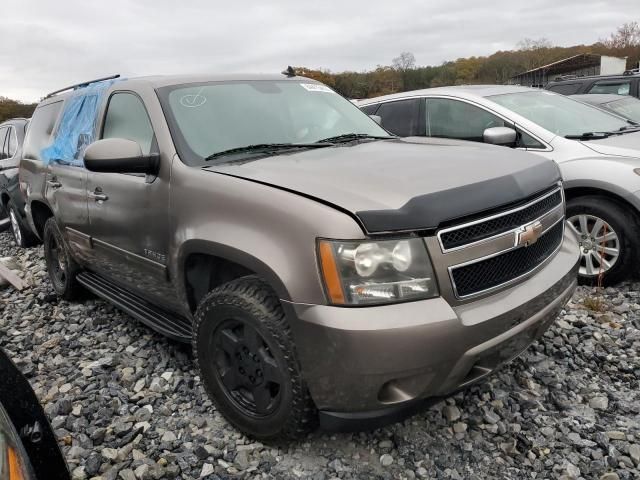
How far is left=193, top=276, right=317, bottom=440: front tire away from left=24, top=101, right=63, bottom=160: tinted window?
9.73 ft

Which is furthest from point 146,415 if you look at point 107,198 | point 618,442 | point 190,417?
point 618,442

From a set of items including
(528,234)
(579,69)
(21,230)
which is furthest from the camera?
(579,69)

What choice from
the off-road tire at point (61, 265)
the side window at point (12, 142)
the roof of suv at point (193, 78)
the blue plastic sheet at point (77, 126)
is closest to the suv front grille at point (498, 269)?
the roof of suv at point (193, 78)

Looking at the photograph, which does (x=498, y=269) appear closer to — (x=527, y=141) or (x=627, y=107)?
(x=527, y=141)

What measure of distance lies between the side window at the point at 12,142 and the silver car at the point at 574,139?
5144mm

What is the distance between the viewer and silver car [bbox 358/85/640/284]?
157 inches

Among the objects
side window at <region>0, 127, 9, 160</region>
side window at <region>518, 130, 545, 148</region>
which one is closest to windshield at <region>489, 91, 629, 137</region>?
side window at <region>518, 130, 545, 148</region>

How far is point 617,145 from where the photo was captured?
430 cm

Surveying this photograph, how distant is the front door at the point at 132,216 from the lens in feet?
9.13

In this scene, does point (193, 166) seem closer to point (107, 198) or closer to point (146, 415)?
point (107, 198)

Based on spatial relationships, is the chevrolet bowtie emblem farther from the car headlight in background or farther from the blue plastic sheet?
the blue plastic sheet

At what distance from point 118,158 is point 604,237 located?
142 inches

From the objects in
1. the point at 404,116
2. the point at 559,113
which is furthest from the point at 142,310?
the point at 559,113

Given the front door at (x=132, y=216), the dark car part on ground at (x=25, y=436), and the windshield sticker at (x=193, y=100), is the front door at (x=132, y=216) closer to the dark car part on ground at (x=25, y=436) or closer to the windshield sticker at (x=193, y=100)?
the windshield sticker at (x=193, y=100)
